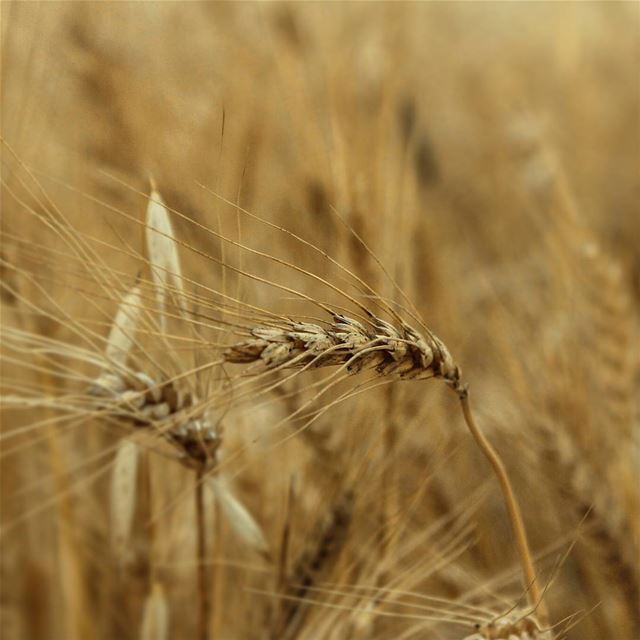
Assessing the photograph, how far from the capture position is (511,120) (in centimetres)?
170

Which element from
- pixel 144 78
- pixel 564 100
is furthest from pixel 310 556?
pixel 564 100

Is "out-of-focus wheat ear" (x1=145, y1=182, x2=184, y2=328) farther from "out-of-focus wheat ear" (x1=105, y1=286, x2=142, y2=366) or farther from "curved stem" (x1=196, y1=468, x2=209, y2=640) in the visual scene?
"curved stem" (x1=196, y1=468, x2=209, y2=640)

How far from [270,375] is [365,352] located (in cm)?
23

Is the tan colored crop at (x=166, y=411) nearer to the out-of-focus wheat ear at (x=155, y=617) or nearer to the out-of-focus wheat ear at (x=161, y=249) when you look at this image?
the out-of-focus wheat ear at (x=161, y=249)

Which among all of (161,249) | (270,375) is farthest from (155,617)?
(161,249)

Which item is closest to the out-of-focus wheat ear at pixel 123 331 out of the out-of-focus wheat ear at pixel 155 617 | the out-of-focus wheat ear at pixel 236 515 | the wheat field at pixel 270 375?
the wheat field at pixel 270 375

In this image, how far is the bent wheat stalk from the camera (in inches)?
15.4

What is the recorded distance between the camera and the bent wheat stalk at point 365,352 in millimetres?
391

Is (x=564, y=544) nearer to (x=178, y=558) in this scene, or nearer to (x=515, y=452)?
(x=515, y=452)

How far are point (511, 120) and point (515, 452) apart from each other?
1.08 metres

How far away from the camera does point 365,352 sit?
0.40 m

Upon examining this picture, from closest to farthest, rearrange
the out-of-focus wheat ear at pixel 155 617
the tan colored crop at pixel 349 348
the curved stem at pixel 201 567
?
the tan colored crop at pixel 349 348 < the curved stem at pixel 201 567 < the out-of-focus wheat ear at pixel 155 617

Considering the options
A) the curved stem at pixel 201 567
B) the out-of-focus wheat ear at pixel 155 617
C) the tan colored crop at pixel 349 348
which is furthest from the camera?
the out-of-focus wheat ear at pixel 155 617

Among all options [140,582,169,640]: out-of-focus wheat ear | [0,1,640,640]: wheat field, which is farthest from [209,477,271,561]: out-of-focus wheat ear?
[140,582,169,640]: out-of-focus wheat ear
